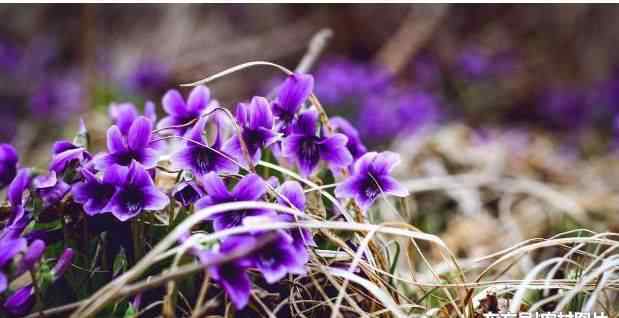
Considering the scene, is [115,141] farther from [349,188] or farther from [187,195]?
[349,188]

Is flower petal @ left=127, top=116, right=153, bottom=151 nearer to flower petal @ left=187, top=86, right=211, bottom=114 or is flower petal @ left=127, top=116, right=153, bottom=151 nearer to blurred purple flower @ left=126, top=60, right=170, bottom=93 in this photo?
flower petal @ left=187, top=86, right=211, bottom=114

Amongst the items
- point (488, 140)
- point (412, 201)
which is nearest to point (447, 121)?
point (488, 140)

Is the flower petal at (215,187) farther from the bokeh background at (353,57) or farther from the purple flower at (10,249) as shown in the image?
the bokeh background at (353,57)

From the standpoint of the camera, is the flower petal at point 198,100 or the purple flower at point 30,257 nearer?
the purple flower at point 30,257

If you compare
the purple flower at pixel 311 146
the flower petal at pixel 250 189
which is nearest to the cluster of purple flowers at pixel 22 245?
the flower petal at pixel 250 189

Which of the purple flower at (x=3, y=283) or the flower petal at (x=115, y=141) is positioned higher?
the flower petal at (x=115, y=141)

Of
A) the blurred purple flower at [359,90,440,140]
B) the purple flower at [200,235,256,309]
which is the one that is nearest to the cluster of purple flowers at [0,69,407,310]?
the purple flower at [200,235,256,309]
